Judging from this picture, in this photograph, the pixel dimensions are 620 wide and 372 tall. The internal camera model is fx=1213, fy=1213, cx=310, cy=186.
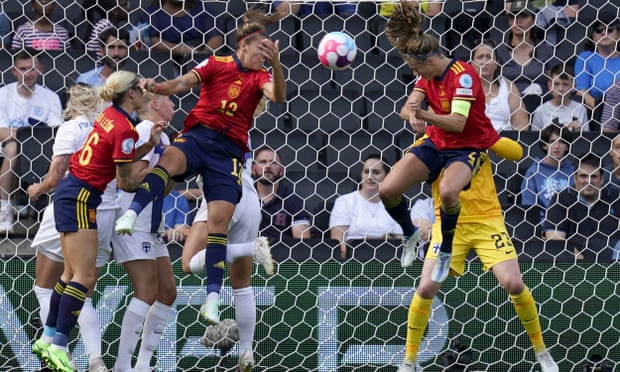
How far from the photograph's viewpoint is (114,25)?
9.73 m

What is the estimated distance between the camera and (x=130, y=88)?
7.10 metres

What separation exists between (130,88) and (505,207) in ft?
10.7

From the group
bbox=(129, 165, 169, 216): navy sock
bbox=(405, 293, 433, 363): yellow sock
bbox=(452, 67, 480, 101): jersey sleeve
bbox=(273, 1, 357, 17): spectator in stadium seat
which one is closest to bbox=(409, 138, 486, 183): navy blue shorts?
bbox=(452, 67, 480, 101): jersey sleeve

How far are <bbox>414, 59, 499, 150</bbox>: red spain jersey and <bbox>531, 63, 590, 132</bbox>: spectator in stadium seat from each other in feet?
6.43

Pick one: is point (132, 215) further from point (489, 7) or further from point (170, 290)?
point (489, 7)

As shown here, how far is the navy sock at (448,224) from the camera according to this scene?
735cm

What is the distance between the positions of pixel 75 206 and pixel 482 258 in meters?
2.56

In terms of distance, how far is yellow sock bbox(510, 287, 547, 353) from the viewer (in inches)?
299

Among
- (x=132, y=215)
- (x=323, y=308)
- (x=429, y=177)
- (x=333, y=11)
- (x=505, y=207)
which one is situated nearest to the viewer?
(x=132, y=215)

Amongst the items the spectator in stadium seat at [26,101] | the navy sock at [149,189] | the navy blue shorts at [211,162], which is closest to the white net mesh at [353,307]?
the spectator in stadium seat at [26,101]

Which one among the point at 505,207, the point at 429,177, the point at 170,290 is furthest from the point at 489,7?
the point at 170,290

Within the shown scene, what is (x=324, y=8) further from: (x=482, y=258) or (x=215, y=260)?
(x=215, y=260)

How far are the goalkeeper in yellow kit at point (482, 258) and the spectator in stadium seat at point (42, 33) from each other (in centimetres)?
364

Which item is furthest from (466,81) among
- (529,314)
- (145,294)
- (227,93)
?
(145,294)
